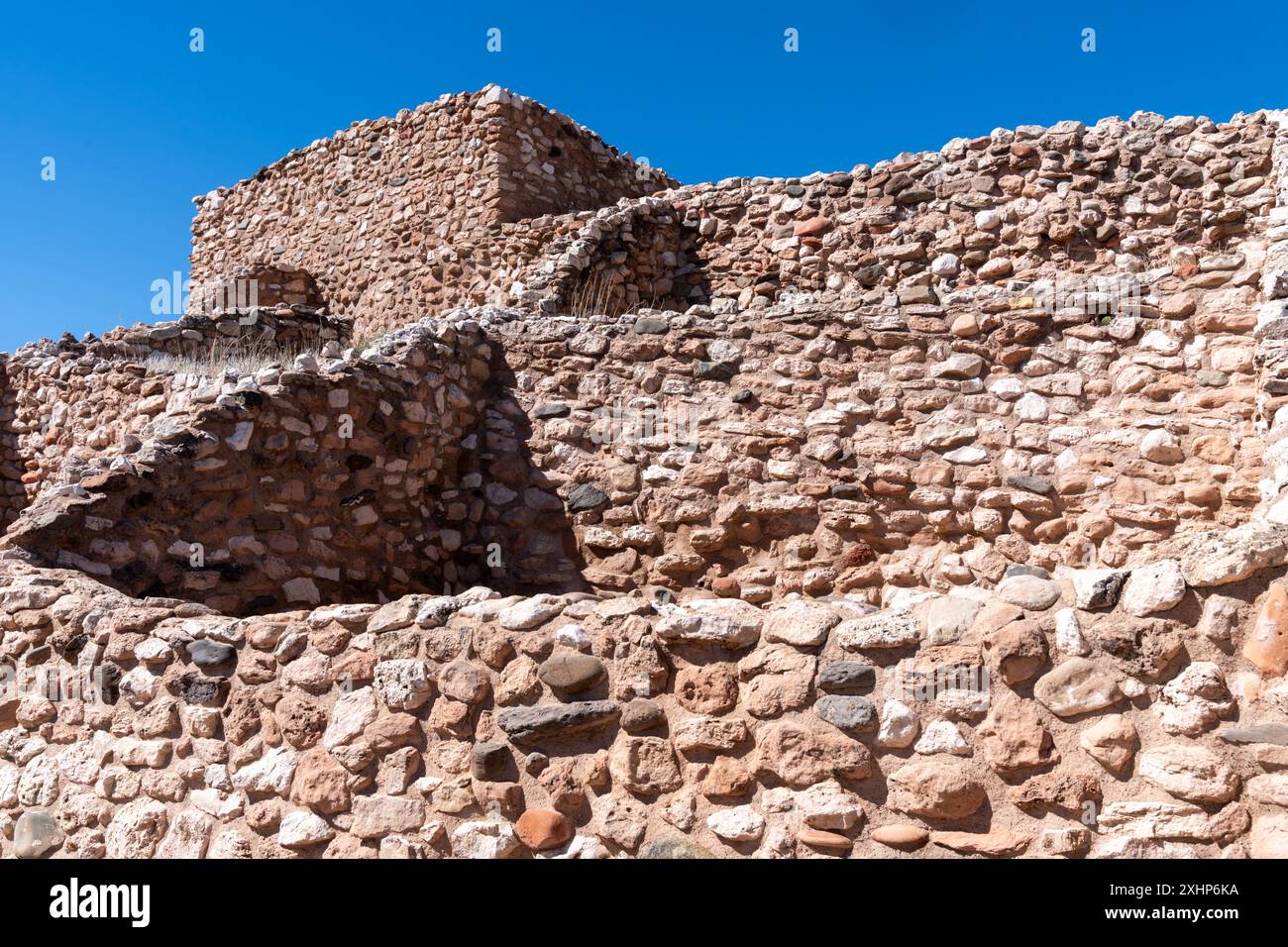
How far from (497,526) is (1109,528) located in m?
3.57

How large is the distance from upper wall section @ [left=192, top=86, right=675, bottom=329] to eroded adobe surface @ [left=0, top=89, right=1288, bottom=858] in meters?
0.07

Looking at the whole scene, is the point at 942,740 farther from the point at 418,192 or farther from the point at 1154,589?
the point at 418,192

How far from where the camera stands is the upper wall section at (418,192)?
435 inches

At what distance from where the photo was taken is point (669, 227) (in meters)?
9.91

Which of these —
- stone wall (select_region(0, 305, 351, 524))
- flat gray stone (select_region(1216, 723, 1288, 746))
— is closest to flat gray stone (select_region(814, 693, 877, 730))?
flat gray stone (select_region(1216, 723, 1288, 746))

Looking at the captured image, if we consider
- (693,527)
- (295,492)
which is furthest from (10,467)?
(693,527)

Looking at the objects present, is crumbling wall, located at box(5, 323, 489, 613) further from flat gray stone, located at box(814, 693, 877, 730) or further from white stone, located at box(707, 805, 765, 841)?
flat gray stone, located at box(814, 693, 877, 730)

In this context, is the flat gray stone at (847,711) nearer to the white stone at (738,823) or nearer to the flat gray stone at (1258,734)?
the white stone at (738,823)

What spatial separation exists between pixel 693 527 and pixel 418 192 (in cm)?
738

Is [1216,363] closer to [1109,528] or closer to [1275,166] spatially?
[1109,528]

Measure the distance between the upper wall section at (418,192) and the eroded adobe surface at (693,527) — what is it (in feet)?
0.24

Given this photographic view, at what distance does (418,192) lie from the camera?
1166cm

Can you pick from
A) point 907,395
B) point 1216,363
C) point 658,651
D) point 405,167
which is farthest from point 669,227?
point 658,651

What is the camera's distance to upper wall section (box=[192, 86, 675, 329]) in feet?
36.3
